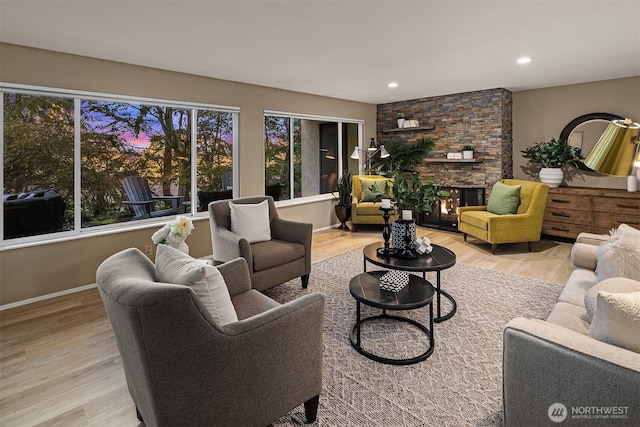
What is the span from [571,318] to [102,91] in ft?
14.5

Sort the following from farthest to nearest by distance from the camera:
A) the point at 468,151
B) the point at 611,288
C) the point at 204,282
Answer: the point at 468,151
the point at 611,288
the point at 204,282

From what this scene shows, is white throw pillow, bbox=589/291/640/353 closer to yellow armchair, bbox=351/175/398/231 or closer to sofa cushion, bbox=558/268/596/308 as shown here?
sofa cushion, bbox=558/268/596/308

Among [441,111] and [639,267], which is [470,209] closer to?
[441,111]

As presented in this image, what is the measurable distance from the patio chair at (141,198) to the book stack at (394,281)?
311cm

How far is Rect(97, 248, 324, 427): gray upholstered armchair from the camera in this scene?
1203mm

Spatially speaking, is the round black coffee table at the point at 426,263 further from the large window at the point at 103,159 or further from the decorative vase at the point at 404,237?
the large window at the point at 103,159

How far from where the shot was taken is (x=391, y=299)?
7.49 ft

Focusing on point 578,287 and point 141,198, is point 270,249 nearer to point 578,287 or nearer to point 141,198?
point 141,198

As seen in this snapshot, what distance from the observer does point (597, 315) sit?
1344mm

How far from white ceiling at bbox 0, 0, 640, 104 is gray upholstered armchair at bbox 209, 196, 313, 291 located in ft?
5.25

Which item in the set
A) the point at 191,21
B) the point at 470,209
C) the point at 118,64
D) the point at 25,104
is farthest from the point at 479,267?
the point at 25,104

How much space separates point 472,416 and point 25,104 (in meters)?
4.41

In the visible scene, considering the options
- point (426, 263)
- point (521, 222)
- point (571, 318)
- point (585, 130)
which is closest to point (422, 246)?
point (426, 263)

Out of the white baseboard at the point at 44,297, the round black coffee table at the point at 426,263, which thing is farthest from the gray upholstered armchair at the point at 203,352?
the white baseboard at the point at 44,297
